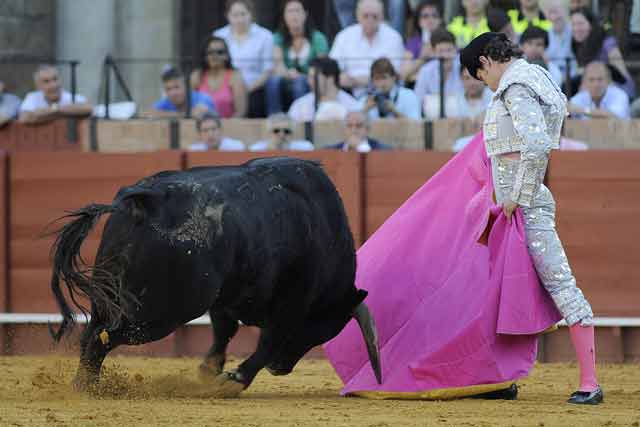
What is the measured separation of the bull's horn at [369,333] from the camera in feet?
19.3

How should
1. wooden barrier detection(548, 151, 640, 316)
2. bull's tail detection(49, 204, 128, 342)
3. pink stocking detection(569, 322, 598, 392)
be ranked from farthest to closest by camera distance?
wooden barrier detection(548, 151, 640, 316) < pink stocking detection(569, 322, 598, 392) < bull's tail detection(49, 204, 128, 342)

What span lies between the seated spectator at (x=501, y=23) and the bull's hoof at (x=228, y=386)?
3.96 metres

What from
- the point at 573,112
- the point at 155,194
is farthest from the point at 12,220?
the point at 155,194

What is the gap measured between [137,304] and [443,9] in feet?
19.1

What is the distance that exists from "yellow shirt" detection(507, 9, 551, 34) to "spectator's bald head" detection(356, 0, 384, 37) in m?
0.79

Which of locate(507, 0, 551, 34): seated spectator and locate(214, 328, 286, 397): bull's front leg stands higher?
locate(507, 0, 551, 34): seated spectator

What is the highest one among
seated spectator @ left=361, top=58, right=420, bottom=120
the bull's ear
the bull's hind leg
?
seated spectator @ left=361, top=58, right=420, bottom=120

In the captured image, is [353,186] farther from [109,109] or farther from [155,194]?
[155,194]

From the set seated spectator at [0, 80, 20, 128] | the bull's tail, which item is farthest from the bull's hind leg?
seated spectator at [0, 80, 20, 128]

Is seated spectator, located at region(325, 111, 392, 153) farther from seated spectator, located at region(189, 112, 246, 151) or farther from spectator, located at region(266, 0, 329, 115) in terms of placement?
spectator, located at region(266, 0, 329, 115)

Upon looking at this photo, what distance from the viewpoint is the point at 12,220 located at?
359 inches

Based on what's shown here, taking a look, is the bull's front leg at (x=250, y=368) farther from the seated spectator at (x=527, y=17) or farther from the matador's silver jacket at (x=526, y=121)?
the seated spectator at (x=527, y=17)

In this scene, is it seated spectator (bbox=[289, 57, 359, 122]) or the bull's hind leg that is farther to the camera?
seated spectator (bbox=[289, 57, 359, 122])

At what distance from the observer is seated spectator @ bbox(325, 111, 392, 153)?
8783 mm
